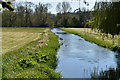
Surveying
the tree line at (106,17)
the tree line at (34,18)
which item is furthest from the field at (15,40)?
the tree line at (34,18)

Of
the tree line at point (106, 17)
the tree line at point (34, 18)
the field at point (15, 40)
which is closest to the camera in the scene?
the tree line at point (106, 17)

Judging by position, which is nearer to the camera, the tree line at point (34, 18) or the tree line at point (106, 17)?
the tree line at point (106, 17)

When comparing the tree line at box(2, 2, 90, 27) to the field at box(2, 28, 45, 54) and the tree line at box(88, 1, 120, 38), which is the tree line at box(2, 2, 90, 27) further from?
the tree line at box(88, 1, 120, 38)

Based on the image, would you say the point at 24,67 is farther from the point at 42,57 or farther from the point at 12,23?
the point at 12,23

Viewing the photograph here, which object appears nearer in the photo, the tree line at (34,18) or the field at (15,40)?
the field at (15,40)

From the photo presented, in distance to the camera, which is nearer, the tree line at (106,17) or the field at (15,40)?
the tree line at (106,17)

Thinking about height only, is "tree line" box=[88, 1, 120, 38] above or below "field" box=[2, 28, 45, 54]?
above

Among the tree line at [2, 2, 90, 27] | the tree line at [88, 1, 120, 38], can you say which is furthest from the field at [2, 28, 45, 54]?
the tree line at [2, 2, 90, 27]

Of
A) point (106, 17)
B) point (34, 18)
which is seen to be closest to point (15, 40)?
point (106, 17)

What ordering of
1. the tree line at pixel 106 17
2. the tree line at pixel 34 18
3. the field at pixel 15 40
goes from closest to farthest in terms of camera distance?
the tree line at pixel 106 17, the field at pixel 15 40, the tree line at pixel 34 18

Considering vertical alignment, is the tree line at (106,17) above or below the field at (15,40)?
above

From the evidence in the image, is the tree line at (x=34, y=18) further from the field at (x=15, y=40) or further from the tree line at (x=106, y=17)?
the tree line at (x=106, y=17)

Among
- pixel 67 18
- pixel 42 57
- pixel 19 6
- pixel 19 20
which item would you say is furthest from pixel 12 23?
pixel 42 57

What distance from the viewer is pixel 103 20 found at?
30.5ft
